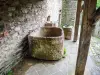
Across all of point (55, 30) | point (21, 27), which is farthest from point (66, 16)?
point (21, 27)

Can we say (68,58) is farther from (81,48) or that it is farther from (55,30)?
(81,48)

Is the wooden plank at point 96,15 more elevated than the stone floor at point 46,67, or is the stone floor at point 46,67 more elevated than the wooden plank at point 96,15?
the wooden plank at point 96,15

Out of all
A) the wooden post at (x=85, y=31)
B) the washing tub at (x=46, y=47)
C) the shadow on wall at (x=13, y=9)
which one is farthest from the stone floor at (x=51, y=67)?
the shadow on wall at (x=13, y=9)

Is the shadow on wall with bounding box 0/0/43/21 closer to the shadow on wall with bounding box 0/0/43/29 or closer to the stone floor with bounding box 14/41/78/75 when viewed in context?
the shadow on wall with bounding box 0/0/43/29

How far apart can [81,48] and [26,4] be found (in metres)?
1.86

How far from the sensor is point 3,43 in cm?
244

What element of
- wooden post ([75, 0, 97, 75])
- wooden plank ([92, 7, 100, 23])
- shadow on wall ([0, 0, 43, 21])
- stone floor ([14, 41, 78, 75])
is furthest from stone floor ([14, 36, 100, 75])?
wooden plank ([92, 7, 100, 23])

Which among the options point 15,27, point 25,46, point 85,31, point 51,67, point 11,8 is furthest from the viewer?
point 25,46

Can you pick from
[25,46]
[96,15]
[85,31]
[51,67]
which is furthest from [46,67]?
[96,15]

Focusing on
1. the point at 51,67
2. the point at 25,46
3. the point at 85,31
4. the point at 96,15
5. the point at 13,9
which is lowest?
the point at 51,67

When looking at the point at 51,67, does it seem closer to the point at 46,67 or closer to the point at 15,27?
the point at 46,67

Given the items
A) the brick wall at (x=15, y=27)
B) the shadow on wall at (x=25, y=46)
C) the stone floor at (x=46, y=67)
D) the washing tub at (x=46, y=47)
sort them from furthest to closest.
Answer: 1. the shadow on wall at (x=25, y=46)
2. the washing tub at (x=46, y=47)
3. the stone floor at (x=46, y=67)
4. the brick wall at (x=15, y=27)

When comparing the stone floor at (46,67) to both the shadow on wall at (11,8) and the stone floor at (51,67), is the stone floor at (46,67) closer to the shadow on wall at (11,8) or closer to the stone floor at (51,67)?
the stone floor at (51,67)

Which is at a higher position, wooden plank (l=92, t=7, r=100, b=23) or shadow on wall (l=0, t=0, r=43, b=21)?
shadow on wall (l=0, t=0, r=43, b=21)
